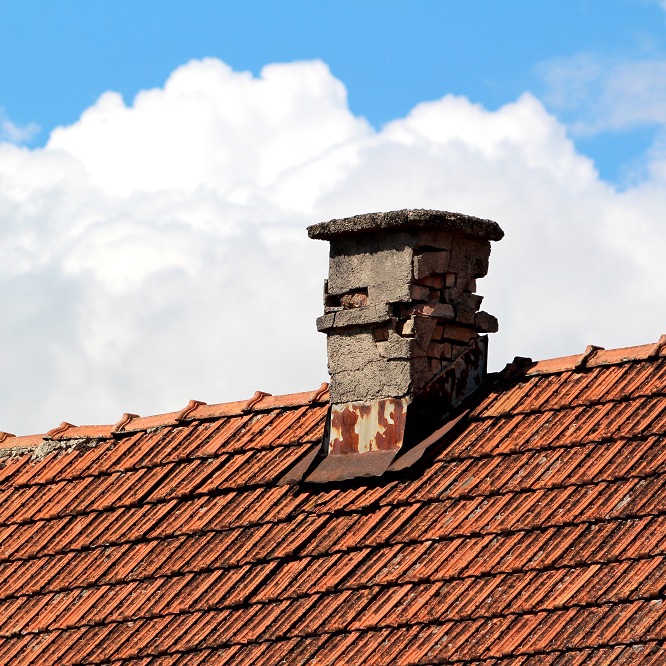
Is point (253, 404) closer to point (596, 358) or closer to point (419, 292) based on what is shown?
point (419, 292)

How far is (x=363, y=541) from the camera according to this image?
37.3ft

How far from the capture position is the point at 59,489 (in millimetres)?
13562

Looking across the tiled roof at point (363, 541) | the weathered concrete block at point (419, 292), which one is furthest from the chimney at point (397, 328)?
the tiled roof at point (363, 541)

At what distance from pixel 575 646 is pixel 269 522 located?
9.53ft

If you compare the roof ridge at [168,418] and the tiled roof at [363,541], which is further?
the roof ridge at [168,418]

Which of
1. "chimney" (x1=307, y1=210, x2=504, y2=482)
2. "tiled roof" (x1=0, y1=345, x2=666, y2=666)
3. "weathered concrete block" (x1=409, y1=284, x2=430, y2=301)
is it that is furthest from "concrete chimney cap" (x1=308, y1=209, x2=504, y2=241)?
"tiled roof" (x1=0, y1=345, x2=666, y2=666)

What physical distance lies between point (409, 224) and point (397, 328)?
0.66 meters

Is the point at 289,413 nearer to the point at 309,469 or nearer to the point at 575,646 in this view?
the point at 309,469

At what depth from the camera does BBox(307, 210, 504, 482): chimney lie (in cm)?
1228

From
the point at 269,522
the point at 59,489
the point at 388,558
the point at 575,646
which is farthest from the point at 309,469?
the point at 575,646

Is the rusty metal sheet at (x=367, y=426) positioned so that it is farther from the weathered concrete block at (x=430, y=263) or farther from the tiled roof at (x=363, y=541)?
the weathered concrete block at (x=430, y=263)

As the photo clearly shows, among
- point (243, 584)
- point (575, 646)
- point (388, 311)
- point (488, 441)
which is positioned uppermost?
point (388, 311)

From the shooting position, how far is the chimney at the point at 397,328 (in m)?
12.3

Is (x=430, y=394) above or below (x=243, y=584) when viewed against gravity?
above
